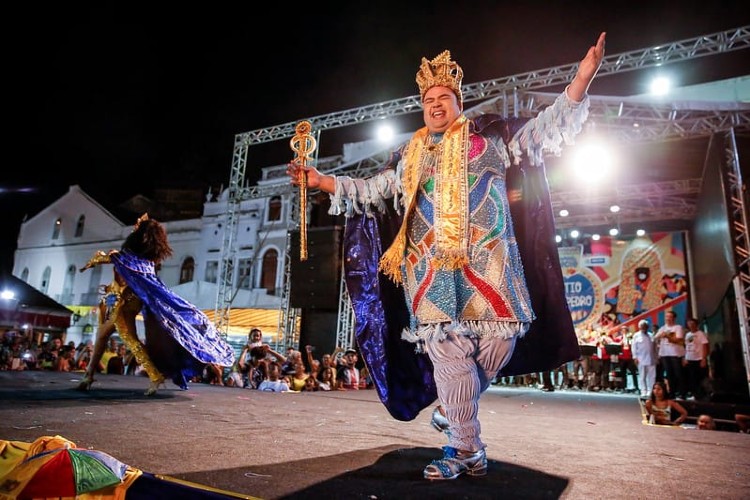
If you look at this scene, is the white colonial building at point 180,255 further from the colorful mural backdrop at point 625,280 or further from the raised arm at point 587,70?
the raised arm at point 587,70

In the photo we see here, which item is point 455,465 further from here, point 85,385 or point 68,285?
point 68,285

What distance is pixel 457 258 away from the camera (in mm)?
2355

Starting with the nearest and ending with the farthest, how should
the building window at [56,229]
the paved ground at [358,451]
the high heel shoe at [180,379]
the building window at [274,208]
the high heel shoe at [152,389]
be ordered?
the paved ground at [358,451], the high heel shoe at [152,389], the high heel shoe at [180,379], the building window at [274,208], the building window at [56,229]

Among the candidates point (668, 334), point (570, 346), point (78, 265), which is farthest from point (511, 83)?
point (78, 265)

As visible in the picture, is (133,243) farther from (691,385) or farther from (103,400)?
(691,385)

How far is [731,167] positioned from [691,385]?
4.47 metres

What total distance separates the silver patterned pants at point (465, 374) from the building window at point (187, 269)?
2277 cm

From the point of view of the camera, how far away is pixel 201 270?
22484 mm

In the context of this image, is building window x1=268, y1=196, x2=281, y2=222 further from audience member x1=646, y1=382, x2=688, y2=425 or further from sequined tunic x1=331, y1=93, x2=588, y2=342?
sequined tunic x1=331, y1=93, x2=588, y2=342

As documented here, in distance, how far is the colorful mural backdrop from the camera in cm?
1495

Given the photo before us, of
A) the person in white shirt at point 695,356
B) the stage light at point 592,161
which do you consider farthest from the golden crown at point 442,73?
the stage light at point 592,161

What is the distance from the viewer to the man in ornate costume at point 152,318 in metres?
5.27

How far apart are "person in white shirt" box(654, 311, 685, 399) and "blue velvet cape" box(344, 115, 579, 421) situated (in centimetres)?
858

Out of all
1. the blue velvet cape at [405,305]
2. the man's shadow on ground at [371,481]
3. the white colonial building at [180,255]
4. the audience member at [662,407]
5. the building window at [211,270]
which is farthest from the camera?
the building window at [211,270]
